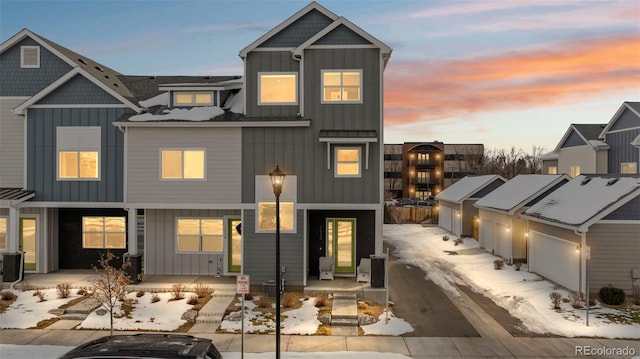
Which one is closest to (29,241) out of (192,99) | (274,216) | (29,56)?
(29,56)

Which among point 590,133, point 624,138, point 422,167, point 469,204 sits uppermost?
point 590,133

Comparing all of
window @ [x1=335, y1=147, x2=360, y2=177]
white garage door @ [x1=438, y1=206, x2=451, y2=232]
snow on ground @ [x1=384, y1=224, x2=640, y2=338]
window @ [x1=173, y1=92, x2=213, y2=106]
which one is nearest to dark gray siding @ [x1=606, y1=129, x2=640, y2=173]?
snow on ground @ [x1=384, y1=224, x2=640, y2=338]

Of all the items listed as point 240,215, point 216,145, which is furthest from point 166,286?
point 216,145

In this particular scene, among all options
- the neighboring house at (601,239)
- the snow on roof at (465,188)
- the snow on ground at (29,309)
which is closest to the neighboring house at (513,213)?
the neighboring house at (601,239)

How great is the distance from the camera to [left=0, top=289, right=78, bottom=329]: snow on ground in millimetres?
14453

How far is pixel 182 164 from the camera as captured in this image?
18656 mm

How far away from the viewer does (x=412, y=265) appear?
25.2 metres

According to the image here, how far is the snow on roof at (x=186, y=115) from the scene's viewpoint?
1861cm

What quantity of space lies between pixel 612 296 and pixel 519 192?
37.5 ft

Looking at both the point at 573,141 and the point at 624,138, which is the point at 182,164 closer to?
the point at 624,138

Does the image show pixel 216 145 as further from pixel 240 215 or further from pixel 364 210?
pixel 364 210

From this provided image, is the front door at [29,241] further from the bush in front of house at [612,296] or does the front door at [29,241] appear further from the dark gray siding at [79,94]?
the bush in front of house at [612,296]

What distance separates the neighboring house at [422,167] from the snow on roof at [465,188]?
4523 centimetres

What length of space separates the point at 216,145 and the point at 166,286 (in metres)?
6.05
